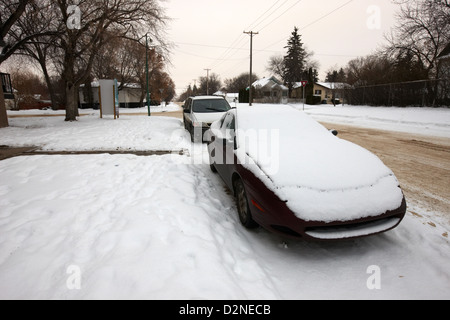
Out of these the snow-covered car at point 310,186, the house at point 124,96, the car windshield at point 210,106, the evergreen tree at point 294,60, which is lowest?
the snow-covered car at point 310,186

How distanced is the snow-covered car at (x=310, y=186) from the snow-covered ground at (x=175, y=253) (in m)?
0.40

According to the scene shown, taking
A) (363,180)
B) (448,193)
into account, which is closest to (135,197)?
(363,180)

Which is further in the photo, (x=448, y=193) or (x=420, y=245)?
A: (x=448, y=193)

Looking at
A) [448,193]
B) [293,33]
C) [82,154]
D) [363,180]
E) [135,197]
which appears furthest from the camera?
[293,33]

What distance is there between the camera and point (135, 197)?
4.03 m

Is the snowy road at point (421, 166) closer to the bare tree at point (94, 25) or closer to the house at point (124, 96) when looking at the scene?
the bare tree at point (94, 25)

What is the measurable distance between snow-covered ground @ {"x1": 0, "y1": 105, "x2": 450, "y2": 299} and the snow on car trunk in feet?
1.98

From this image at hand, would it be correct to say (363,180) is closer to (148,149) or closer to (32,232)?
(32,232)

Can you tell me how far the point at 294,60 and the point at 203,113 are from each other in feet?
201

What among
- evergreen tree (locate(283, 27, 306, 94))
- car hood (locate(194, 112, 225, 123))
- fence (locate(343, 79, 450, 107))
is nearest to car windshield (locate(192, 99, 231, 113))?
car hood (locate(194, 112, 225, 123))

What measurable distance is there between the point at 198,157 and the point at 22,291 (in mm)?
5007

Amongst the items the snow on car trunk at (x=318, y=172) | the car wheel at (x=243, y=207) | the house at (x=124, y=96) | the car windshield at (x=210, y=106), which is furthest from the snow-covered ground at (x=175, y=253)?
the house at (x=124, y=96)

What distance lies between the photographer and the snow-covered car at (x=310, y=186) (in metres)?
2.56
